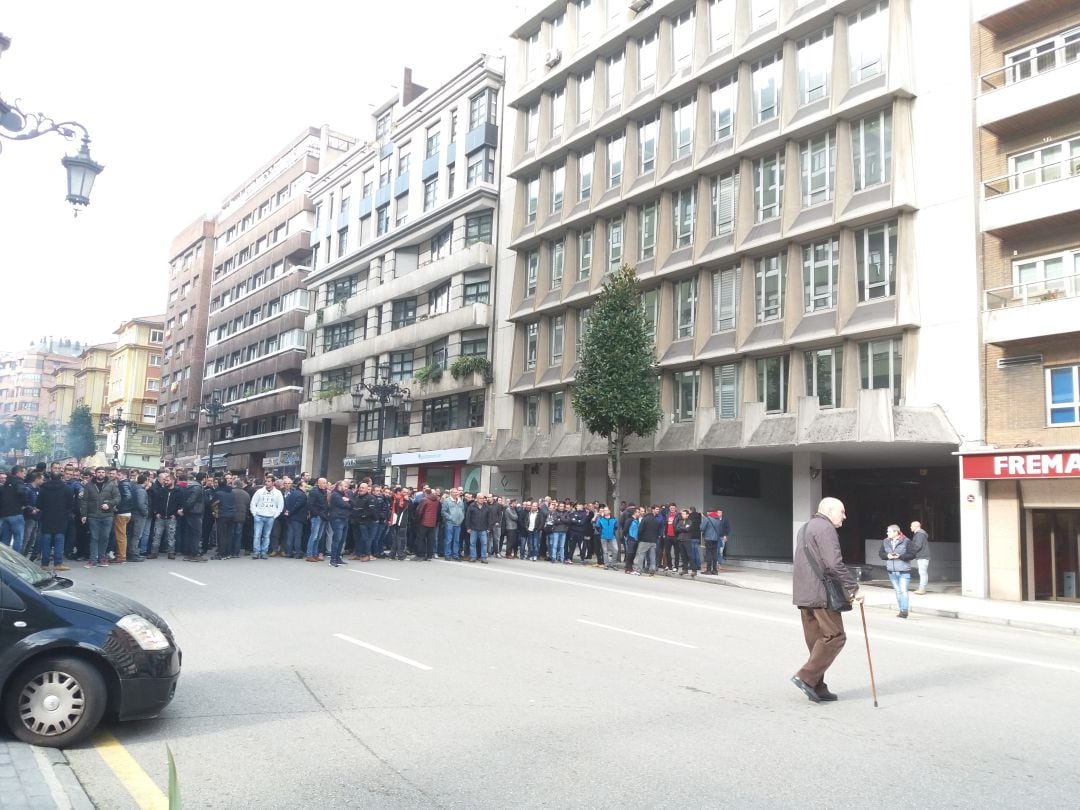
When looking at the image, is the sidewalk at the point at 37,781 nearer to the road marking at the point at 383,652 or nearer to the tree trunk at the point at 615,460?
the road marking at the point at 383,652

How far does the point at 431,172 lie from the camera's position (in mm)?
44250

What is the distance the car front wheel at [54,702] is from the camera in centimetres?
536

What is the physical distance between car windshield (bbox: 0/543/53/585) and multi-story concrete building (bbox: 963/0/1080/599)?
18.9 m

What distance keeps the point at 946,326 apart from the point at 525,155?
2098 centimetres

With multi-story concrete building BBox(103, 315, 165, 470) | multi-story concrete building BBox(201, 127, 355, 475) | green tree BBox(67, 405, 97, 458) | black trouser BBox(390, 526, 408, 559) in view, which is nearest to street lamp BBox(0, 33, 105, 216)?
black trouser BBox(390, 526, 408, 559)

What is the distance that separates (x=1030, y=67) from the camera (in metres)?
21.8

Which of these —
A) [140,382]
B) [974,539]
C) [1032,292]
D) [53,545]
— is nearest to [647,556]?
[974,539]

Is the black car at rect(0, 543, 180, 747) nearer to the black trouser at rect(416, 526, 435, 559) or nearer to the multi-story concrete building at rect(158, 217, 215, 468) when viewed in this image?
the black trouser at rect(416, 526, 435, 559)

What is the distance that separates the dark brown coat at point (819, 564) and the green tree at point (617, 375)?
19272 mm

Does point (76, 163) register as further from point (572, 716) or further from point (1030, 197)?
point (1030, 197)

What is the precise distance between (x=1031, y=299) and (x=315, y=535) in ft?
56.5

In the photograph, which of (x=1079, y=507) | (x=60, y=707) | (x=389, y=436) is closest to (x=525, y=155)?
(x=389, y=436)

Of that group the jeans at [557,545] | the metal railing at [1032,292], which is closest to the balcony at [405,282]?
the jeans at [557,545]

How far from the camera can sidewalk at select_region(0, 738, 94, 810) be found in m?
4.21
